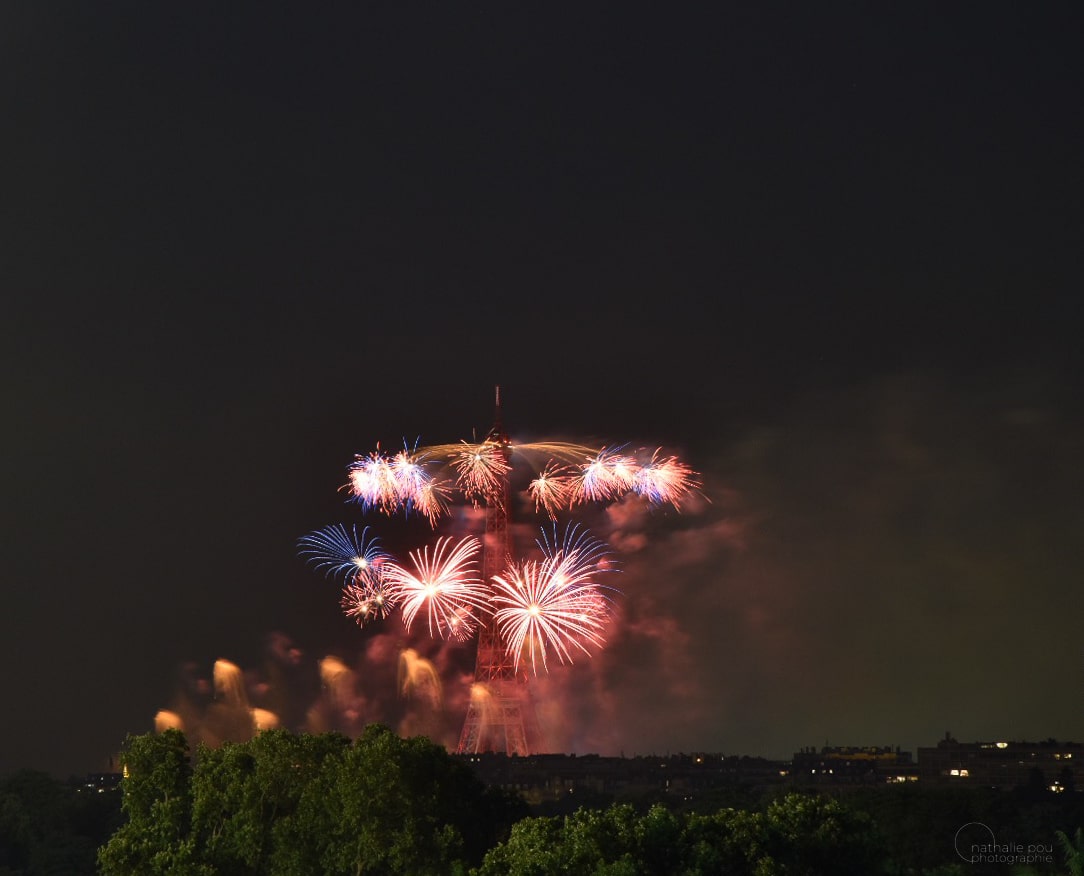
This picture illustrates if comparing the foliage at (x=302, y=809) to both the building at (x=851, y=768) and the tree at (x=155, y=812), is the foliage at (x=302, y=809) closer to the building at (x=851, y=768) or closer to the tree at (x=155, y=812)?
the tree at (x=155, y=812)

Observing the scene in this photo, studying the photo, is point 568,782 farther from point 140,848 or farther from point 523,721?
point 140,848

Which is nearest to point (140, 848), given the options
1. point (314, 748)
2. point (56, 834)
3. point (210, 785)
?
point (210, 785)

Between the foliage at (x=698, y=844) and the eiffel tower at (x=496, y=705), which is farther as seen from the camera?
the eiffel tower at (x=496, y=705)

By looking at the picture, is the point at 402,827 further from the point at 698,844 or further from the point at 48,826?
the point at 48,826
